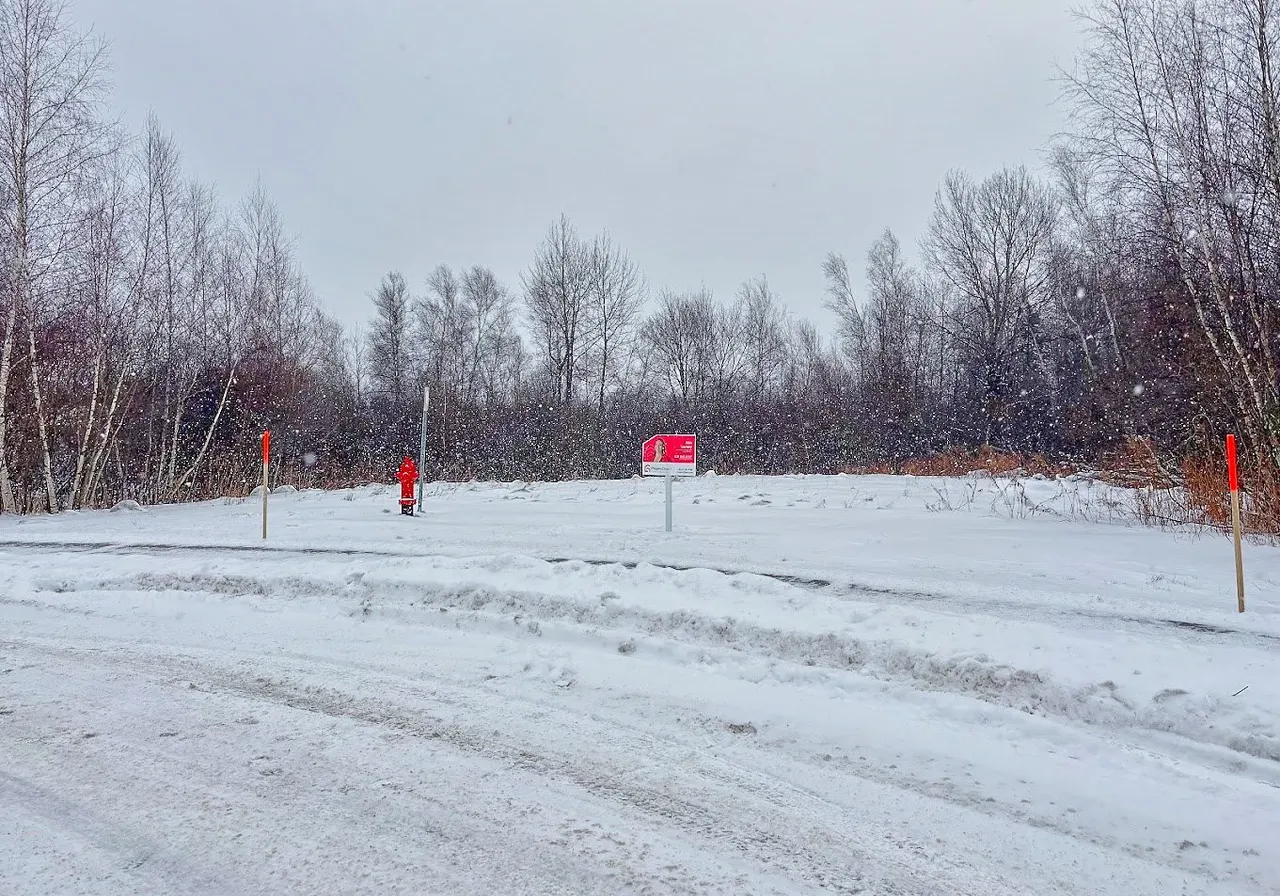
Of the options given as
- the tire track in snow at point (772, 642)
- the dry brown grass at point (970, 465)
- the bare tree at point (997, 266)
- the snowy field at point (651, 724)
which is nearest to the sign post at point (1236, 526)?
the snowy field at point (651, 724)

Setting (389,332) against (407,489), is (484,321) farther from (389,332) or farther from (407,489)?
(407,489)

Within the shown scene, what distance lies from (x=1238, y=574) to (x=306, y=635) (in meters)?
7.24

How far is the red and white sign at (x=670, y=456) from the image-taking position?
9.52 metres

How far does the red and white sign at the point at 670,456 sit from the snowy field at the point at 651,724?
5.49ft

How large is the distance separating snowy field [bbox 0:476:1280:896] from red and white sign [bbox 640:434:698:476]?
5.49 feet

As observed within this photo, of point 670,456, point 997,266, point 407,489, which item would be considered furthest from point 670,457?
point 997,266

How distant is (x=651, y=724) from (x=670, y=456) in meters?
5.67

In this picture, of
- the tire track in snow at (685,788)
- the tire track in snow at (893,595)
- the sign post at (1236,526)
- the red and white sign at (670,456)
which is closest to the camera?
the tire track in snow at (685,788)

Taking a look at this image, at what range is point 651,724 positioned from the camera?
161 inches

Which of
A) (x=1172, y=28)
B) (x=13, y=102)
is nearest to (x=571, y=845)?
(x=1172, y=28)

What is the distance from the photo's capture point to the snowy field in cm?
274

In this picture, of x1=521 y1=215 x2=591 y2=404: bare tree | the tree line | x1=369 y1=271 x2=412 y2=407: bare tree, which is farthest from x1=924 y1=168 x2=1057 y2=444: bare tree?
x1=369 y1=271 x2=412 y2=407: bare tree

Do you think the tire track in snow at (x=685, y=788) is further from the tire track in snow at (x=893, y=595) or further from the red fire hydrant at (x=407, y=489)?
the red fire hydrant at (x=407, y=489)

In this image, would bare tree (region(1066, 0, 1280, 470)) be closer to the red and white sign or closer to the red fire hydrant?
the red and white sign
